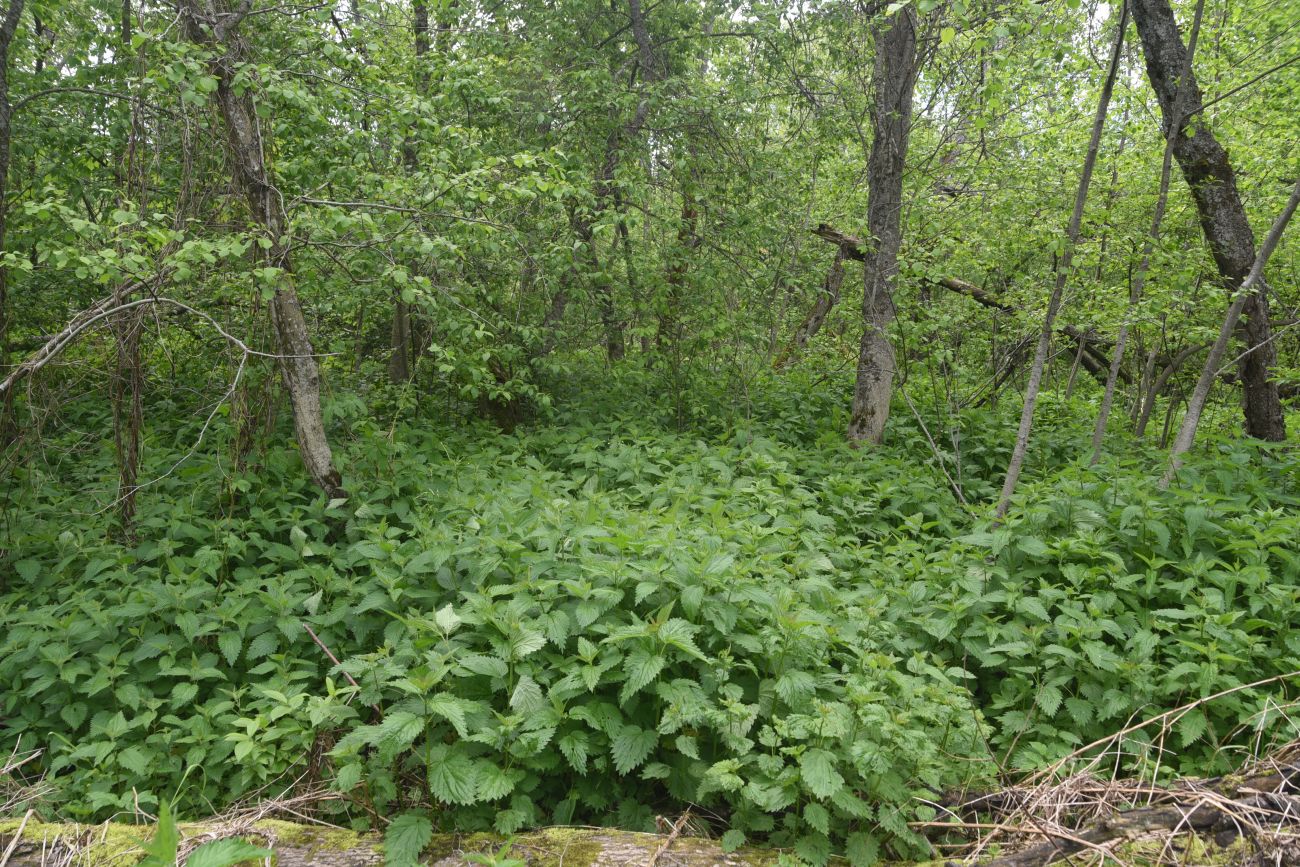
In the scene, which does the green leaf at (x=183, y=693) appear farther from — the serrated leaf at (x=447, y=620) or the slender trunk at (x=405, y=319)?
the slender trunk at (x=405, y=319)

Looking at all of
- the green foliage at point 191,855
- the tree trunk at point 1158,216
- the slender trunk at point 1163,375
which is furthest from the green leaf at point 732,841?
the slender trunk at point 1163,375

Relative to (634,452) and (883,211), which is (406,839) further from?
(883,211)

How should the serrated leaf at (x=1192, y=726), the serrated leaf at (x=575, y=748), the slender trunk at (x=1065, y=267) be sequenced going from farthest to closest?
the slender trunk at (x=1065, y=267)
the serrated leaf at (x=1192, y=726)
the serrated leaf at (x=575, y=748)

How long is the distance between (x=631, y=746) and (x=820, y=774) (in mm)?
721

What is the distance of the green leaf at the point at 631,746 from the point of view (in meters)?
2.89

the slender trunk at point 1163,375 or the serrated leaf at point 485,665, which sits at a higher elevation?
the slender trunk at point 1163,375

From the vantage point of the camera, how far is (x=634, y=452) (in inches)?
268

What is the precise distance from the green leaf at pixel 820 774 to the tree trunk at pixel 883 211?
542 centimetres

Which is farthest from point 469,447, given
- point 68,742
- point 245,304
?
point 68,742

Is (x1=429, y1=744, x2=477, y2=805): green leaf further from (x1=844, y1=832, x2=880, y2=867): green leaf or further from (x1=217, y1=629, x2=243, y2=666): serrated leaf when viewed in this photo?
(x1=217, y1=629, x2=243, y2=666): serrated leaf

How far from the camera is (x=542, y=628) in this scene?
334 centimetres

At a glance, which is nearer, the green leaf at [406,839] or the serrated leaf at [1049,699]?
the green leaf at [406,839]

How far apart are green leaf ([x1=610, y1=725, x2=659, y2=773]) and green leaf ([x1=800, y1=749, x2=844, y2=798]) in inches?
23.5

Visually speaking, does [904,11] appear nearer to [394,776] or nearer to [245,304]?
[245,304]
